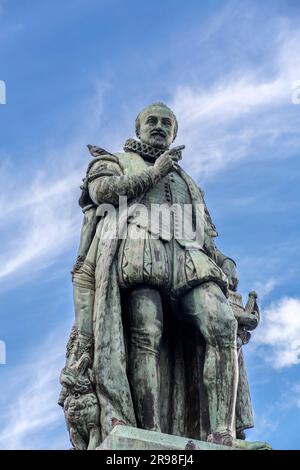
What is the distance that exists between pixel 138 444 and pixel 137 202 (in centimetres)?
334

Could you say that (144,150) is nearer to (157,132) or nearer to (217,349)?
(157,132)

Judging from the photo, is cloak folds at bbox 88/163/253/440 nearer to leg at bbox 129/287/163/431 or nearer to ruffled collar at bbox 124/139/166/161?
leg at bbox 129/287/163/431

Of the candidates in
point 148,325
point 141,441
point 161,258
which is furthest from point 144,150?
point 141,441

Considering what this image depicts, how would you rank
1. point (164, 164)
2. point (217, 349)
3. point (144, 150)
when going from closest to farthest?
Answer: 1. point (217, 349)
2. point (164, 164)
3. point (144, 150)

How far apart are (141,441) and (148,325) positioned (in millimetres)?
1784

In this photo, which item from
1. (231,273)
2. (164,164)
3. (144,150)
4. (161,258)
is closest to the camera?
(161,258)

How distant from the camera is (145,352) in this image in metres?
11.3

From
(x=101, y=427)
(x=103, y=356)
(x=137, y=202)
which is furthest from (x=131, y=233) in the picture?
(x=101, y=427)

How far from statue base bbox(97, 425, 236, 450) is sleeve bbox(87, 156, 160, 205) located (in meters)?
3.11

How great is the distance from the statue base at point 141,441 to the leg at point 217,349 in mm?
945

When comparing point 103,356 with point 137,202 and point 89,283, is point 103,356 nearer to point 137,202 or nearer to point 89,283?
point 89,283

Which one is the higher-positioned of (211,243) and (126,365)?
(211,243)

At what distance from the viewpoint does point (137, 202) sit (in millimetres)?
12172

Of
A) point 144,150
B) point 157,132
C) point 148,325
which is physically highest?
point 157,132
